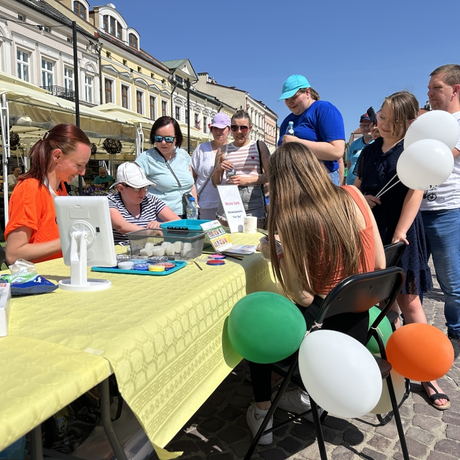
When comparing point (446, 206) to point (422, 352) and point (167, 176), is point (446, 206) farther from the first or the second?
point (167, 176)

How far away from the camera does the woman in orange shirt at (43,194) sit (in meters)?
1.89

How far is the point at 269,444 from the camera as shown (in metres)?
1.87

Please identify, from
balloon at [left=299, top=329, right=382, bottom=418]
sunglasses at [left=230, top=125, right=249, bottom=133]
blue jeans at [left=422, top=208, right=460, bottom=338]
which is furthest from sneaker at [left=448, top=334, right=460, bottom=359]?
sunglasses at [left=230, top=125, right=249, bottom=133]

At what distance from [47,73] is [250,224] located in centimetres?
2014

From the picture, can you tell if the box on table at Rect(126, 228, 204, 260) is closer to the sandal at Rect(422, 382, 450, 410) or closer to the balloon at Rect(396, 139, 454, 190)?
the balloon at Rect(396, 139, 454, 190)

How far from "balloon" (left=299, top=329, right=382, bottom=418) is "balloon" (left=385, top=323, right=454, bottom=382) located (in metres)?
0.42

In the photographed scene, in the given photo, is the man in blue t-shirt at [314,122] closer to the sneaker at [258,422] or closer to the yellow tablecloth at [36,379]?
the sneaker at [258,422]

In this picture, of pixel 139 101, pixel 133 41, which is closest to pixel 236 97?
pixel 133 41

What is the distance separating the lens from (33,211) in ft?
6.29

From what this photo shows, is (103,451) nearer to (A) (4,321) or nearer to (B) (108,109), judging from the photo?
(A) (4,321)

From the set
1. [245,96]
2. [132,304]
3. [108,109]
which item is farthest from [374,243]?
[245,96]

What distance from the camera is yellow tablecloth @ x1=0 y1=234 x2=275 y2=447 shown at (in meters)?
0.99

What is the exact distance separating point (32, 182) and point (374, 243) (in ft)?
5.60

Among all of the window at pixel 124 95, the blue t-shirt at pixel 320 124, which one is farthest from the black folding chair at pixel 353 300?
the window at pixel 124 95
